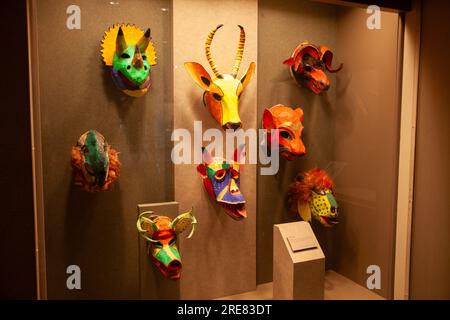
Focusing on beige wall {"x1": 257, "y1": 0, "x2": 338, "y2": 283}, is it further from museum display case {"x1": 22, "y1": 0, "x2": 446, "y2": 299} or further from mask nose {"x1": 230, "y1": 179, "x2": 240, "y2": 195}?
mask nose {"x1": 230, "y1": 179, "x2": 240, "y2": 195}

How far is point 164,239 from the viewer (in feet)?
5.84

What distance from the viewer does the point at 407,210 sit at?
210 centimetres

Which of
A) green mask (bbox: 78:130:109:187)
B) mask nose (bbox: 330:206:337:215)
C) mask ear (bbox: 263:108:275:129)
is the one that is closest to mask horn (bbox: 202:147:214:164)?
mask ear (bbox: 263:108:275:129)

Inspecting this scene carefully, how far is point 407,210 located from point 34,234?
1.86 metres

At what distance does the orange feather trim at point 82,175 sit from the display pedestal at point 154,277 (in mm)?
209

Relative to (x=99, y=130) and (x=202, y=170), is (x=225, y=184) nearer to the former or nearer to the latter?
(x=202, y=170)

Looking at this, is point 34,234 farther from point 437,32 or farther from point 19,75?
point 437,32

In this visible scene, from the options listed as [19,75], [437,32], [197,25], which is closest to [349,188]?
[437,32]

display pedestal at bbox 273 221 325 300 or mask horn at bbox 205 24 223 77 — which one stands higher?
mask horn at bbox 205 24 223 77

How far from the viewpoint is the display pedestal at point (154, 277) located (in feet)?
6.16

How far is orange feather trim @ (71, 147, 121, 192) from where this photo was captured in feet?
5.66

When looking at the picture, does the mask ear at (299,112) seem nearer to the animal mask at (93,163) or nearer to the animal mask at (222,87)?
the animal mask at (222,87)

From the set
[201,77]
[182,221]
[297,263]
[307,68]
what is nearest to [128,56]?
[201,77]

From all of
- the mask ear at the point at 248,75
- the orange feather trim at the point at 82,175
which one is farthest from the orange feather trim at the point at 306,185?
the orange feather trim at the point at 82,175
